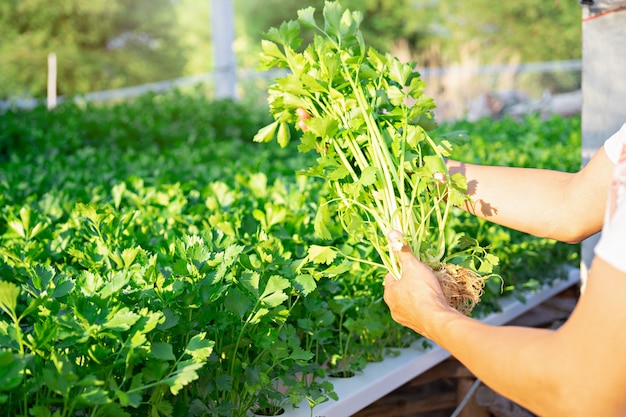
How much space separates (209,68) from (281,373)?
4448cm

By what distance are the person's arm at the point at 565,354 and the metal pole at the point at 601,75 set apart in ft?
6.94

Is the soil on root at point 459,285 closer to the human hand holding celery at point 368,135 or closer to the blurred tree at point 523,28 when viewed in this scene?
the human hand holding celery at point 368,135

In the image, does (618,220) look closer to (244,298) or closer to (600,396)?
(600,396)

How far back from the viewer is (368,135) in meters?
2.11

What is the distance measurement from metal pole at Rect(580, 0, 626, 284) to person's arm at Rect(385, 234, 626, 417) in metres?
2.12

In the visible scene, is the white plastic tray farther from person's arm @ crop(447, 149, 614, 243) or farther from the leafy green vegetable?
person's arm @ crop(447, 149, 614, 243)

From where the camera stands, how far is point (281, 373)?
208 cm

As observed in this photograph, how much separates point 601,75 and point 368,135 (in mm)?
1966

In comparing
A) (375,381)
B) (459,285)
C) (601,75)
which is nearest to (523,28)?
(601,75)

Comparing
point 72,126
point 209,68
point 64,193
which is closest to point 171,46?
point 209,68

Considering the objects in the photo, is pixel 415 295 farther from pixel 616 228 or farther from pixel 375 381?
pixel 375 381

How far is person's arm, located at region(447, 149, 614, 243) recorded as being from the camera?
2.02 meters

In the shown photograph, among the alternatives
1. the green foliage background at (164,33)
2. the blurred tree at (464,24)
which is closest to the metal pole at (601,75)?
the blurred tree at (464,24)

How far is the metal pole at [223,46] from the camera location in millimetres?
10484
